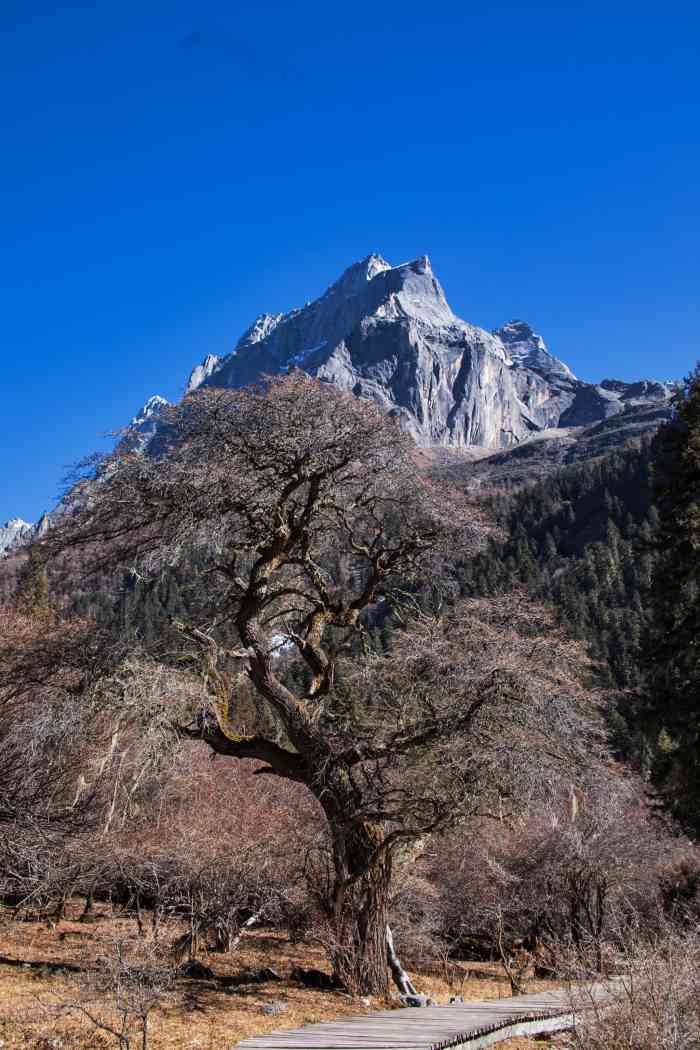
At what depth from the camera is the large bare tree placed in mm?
8875

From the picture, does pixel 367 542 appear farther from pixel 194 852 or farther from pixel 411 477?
pixel 194 852

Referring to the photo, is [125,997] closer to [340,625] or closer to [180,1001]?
[180,1001]

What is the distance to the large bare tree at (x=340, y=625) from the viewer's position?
8875 millimetres

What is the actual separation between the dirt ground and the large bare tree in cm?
111

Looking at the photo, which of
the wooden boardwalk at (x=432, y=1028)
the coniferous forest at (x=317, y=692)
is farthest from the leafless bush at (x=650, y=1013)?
the wooden boardwalk at (x=432, y=1028)

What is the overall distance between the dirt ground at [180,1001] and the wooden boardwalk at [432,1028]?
26 cm

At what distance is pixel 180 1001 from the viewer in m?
9.55

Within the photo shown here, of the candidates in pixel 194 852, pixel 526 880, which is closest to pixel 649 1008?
pixel 194 852

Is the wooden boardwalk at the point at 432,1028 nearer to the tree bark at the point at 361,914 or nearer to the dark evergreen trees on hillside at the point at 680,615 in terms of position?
the tree bark at the point at 361,914

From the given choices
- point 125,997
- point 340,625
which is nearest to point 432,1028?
point 125,997

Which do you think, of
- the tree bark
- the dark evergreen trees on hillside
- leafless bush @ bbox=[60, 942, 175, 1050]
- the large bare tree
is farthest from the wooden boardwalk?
the dark evergreen trees on hillside

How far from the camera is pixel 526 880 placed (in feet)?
62.1

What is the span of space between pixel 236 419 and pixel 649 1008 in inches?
298

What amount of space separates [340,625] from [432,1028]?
18.5 feet
